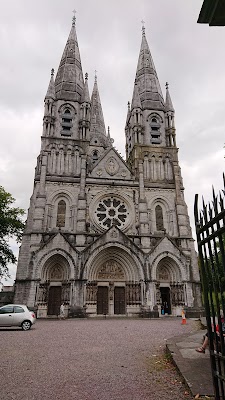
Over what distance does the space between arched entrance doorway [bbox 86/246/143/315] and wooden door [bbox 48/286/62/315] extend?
2472 mm

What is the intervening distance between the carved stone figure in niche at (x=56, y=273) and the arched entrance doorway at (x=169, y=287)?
27.9 ft

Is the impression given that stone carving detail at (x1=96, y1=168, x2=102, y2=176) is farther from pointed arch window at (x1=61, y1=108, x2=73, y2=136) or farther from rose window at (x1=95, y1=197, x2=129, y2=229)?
pointed arch window at (x1=61, y1=108, x2=73, y2=136)

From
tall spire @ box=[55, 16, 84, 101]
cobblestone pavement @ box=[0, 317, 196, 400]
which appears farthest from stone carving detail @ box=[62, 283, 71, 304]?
tall spire @ box=[55, 16, 84, 101]

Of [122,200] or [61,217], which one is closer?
[61,217]

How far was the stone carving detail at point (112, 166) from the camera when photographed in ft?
100

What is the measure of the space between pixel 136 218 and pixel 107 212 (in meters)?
2.93

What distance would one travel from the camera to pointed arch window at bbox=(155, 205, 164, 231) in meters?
28.7

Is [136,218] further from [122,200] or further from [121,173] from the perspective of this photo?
[121,173]

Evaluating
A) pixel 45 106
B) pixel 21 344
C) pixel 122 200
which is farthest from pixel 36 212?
pixel 21 344

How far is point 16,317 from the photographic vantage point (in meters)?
14.1

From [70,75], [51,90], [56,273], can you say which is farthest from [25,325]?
[70,75]

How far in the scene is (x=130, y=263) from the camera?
25.5 metres

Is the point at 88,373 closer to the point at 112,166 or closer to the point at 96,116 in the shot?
the point at 112,166

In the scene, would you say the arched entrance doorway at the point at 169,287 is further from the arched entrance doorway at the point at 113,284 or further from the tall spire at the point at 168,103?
the tall spire at the point at 168,103
